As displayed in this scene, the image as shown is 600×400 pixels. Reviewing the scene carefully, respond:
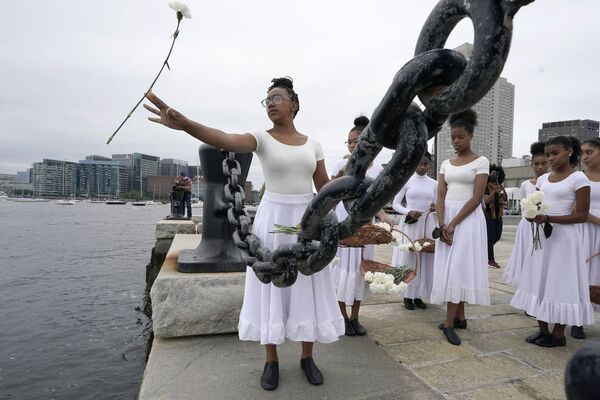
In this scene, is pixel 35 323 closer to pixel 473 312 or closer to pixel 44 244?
pixel 473 312

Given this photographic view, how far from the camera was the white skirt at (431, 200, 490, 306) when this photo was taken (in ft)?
11.8

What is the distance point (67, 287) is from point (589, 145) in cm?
947

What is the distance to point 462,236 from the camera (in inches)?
147

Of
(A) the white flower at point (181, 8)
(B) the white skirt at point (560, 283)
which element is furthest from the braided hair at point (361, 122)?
(A) the white flower at point (181, 8)

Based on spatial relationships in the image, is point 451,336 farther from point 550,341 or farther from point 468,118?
point 468,118

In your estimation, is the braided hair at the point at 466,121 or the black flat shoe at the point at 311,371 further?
the braided hair at the point at 466,121

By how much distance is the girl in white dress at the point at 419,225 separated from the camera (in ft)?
14.9

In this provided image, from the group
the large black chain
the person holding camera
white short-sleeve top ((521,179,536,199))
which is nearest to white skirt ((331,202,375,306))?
the large black chain

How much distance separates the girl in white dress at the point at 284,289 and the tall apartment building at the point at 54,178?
92152 mm

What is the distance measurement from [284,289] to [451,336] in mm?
1771

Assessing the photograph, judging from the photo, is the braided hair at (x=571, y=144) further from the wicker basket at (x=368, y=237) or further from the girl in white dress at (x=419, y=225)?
the wicker basket at (x=368, y=237)

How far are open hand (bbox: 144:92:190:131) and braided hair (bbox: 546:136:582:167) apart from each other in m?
3.53

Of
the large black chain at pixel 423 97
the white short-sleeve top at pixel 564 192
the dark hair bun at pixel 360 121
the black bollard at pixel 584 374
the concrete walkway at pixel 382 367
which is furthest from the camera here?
the dark hair bun at pixel 360 121

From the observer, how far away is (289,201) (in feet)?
8.52
